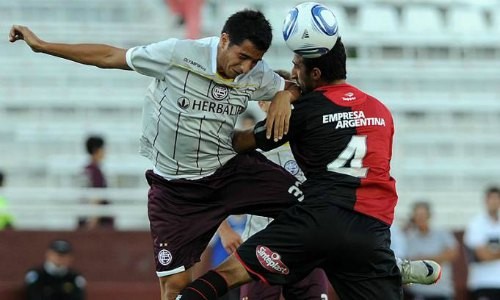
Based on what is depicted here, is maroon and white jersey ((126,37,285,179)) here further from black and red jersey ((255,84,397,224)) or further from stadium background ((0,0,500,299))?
stadium background ((0,0,500,299))

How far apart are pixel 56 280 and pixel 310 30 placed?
6038 mm

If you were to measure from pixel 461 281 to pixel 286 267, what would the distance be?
291 inches

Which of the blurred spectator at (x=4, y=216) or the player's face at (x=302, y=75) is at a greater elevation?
the player's face at (x=302, y=75)

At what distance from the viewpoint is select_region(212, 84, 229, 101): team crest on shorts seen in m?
7.73

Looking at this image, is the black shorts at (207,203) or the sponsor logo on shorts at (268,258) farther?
the black shorts at (207,203)

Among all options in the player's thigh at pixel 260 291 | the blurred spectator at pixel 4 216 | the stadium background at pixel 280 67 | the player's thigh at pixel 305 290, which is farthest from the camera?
the stadium background at pixel 280 67

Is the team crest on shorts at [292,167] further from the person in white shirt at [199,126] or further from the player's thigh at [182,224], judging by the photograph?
the player's thigh at [182,224]

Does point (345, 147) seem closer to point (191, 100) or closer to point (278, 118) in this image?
point (278, 118)

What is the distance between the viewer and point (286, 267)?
24.1 feet

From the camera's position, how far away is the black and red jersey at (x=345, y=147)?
7.33 metres

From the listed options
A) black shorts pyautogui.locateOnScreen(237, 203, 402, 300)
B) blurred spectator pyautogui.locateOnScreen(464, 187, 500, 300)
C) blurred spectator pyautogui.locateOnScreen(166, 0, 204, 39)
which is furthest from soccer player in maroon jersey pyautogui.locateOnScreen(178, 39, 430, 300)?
blurred spectator pyautogui.locateOnScreen(166, 0, 204, 39)

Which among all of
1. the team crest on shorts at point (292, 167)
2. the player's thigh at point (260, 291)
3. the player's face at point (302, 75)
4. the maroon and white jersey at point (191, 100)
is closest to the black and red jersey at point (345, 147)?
the player's face at point (302, 75)

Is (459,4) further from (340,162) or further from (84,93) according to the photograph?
(340,162)

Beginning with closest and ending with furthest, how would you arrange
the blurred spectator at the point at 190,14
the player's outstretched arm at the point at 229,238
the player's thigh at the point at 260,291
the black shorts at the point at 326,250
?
the black shorts at the point at 326,250
the player's thigh at the point at 260,291
the player's outstretched arm at the point at 229,238
the blurred spectator at the point at 190,14
